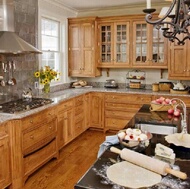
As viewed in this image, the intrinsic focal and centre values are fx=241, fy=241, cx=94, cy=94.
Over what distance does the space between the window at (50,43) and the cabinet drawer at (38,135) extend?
1573mm

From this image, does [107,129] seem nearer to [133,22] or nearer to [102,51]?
[102,51]

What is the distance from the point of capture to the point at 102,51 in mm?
5207

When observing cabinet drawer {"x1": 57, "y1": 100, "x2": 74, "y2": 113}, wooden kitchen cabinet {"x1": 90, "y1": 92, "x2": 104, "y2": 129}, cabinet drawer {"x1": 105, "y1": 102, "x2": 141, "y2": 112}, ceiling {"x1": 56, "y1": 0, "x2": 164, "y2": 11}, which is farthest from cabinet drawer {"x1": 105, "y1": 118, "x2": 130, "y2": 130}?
ceiling {"x1": 56, "y1": 0, "x2": 164, "y2": 11}

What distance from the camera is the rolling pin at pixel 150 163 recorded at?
139 centimetres

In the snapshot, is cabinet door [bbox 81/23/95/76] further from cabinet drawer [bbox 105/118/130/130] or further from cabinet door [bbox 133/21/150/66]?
cabinet drawer [bbox 105/118/130/130]

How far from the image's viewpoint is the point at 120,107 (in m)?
4.87

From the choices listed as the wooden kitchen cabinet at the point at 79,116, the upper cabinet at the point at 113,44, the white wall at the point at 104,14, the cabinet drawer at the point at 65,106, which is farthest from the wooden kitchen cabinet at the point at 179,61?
the cabinet drawer at the point at 65,106

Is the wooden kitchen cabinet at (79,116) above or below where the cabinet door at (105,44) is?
below

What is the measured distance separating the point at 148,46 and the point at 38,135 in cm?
286

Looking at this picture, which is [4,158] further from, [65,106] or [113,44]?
[113,44]

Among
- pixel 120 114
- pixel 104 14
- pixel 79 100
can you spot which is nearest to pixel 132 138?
pixel 79 100

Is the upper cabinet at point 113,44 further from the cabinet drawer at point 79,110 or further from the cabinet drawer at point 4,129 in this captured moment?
the cabinet drawer at point 4,129

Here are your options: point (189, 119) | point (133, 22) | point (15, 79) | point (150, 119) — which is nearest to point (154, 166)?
point (150, 119)

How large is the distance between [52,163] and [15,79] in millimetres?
1391
